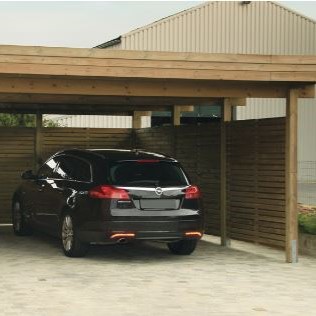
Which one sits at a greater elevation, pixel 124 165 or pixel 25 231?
pixel 124 165

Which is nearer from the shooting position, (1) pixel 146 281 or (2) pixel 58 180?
(1) pixel 146 281

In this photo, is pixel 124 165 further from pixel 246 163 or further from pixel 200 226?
pixel 246 163

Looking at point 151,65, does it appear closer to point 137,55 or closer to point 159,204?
point 137,55

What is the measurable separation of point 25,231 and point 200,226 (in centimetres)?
406

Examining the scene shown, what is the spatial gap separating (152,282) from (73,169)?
2907 mm

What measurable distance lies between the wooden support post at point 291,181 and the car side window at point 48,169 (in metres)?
3.77

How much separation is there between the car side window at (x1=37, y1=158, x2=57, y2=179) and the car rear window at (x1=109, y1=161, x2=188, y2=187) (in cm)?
188

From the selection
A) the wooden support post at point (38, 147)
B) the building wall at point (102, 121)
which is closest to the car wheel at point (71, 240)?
the wooden support post at point (38, 147)

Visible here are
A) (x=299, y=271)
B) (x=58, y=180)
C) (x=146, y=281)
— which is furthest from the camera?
(x=58, y=180)

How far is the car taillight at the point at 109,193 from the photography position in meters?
9.52

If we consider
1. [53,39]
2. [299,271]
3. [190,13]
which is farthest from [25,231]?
[53,39]

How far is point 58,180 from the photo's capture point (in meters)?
10.9

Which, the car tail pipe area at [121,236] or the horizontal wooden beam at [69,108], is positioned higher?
the horizontal wooden beam at [69,108]

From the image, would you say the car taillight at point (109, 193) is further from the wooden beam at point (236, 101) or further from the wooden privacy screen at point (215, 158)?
the wooden beam at point (236, 101)
